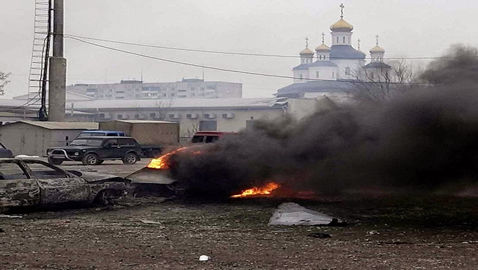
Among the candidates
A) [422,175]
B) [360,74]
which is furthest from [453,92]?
[360,74]

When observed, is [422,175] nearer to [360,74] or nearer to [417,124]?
[417,124]

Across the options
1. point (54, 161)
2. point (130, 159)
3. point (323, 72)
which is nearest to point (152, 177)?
point (54, 161)

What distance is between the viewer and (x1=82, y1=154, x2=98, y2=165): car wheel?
1308 inches

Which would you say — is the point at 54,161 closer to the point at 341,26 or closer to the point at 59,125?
the point at 59,125

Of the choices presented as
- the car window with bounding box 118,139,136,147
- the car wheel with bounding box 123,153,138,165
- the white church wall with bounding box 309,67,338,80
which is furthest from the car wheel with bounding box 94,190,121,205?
the white church wall with bounding box 309,67,338,80

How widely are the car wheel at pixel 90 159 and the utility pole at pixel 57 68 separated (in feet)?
49.9

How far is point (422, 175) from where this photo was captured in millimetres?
14227

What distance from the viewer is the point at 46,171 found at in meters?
15.2

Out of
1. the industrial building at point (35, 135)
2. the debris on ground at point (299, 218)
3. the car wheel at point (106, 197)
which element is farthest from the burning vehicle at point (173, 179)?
the industrial building at point (35, 135)

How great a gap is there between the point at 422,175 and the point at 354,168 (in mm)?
1709

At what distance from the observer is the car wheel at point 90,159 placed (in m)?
33.2

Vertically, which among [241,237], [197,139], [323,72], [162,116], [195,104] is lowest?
[241,237]

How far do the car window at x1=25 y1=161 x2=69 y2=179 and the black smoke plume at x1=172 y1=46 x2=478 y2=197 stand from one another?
3287mm

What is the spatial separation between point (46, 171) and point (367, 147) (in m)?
7.08
